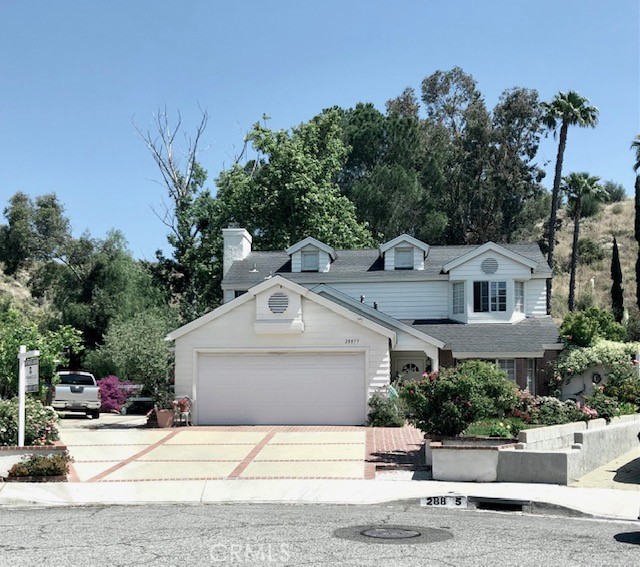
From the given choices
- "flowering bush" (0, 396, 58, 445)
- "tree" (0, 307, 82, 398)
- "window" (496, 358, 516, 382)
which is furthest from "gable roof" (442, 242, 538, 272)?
"flowering bush" (0, 396, 58, 445)

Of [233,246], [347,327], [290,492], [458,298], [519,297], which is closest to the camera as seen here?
[290,492]

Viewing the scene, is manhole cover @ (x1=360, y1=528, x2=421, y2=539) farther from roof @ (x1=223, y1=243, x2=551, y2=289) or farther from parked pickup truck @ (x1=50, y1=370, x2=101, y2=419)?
roof @ (x1=223, y1=243, x2=551, y2=289)

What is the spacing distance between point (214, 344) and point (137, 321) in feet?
42.0

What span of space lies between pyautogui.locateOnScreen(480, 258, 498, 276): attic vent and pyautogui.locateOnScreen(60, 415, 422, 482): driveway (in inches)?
409

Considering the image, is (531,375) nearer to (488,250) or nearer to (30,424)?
(488,250)

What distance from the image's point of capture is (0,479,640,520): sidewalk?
45.2 feet

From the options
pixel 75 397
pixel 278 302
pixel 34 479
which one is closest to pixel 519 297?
pixel 278 302

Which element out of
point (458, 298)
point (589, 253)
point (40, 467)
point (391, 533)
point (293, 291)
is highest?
point (589, 253)

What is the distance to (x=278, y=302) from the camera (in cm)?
2659

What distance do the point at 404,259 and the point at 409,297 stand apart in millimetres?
1690

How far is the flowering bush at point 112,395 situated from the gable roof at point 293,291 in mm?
10631

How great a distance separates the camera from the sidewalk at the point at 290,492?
45.2 ft

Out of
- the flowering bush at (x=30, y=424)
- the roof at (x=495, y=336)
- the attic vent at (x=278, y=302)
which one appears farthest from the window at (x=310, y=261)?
the flowering bush at (x=30, y=424)

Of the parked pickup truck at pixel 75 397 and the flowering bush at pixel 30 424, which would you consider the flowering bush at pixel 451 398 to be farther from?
the parked pickup truck at pixel 75 397
